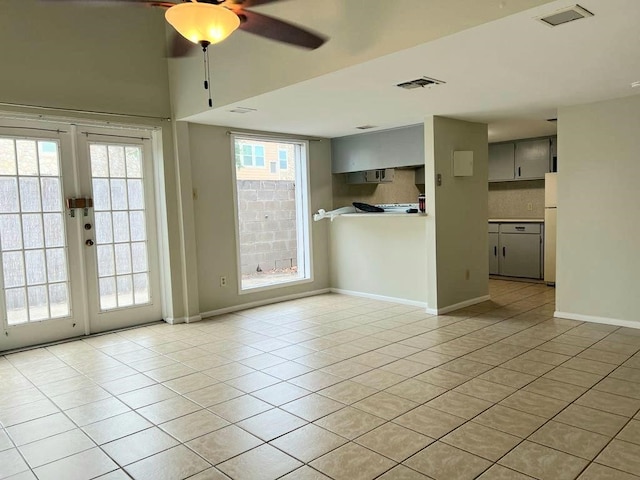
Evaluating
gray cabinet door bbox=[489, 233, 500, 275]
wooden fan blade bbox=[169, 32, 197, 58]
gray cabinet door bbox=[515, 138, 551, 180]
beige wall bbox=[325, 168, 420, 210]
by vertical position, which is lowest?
gray cabinet door bbox=[489, 233, 500, 275]

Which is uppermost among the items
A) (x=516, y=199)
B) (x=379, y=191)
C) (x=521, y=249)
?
(x=379, y=191)

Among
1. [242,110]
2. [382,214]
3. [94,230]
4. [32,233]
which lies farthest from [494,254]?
[32,233]

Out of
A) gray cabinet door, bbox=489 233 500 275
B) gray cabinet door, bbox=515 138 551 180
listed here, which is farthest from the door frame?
gray cabinet door, bbox=515 138 551 180

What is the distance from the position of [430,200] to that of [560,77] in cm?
188

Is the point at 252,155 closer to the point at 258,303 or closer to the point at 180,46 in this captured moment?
the point at 258,303

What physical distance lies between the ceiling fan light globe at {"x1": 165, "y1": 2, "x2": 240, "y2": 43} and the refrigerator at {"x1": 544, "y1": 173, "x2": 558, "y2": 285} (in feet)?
17.4

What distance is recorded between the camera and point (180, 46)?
10.2 feet

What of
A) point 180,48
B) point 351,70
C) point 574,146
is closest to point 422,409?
point 351,70

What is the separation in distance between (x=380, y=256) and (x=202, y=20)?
411 centimetres

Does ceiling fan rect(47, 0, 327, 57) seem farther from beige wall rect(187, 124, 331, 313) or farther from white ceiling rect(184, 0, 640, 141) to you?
beige wall rect(187, 124, 331, 313)

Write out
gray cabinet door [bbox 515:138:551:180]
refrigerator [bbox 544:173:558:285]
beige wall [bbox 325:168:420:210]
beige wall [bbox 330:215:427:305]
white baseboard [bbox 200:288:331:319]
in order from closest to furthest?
1. white baseboard [bbox 200:288:331:319]
2. beige wall [bbox 330:215:427:305]
3. refrigerator [bbox 544:173:558:285]
4. gray cabinet door [bbox 515:138:551:180]
5. beige wall [bbox 325:168:420:210]

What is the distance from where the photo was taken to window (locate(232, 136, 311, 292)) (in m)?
5.87

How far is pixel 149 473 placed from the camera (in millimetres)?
2184

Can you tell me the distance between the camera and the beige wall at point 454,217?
502 cm
